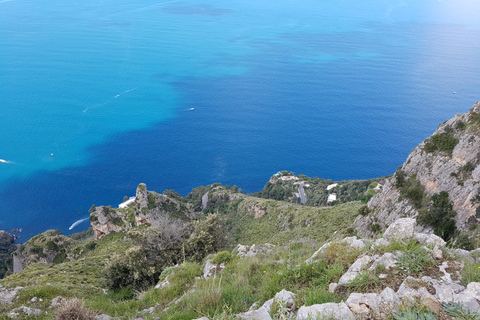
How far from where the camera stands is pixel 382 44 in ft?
565

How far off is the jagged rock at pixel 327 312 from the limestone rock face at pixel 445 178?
62.6 ft

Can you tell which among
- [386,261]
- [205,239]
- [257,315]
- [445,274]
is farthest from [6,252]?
[445,274]

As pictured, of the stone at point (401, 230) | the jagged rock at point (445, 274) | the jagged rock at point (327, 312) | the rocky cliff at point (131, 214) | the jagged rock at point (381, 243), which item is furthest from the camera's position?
the rocky cliff at point (131, 214)

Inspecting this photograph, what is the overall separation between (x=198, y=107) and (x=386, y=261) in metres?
113

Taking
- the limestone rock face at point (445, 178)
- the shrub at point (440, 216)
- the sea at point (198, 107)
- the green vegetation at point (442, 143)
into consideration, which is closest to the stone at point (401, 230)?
the limestone rock face at point (445, 178)

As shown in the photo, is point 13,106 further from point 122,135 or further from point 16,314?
point 16,314

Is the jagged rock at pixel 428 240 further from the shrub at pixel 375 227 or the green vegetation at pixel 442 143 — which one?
the green vegetation at pixel 442 143

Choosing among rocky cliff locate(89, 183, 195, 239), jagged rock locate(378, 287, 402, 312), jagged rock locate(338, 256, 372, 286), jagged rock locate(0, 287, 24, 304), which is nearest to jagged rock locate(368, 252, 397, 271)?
jagged rock locate(338, 256, 372, 286)

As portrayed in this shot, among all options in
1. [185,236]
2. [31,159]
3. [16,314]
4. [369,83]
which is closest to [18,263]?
[185,236]

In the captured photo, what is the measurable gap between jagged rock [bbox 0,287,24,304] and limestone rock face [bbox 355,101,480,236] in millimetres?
22203

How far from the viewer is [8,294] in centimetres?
1301

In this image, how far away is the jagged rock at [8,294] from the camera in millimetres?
12520

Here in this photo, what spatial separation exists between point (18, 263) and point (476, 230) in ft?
155

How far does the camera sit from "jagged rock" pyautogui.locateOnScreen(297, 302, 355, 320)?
6664 millimetres
